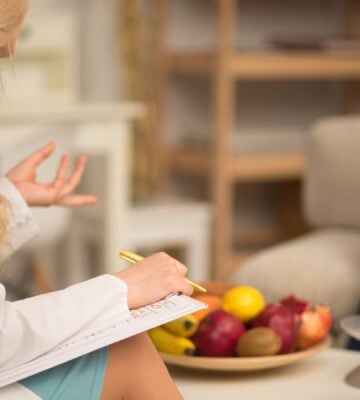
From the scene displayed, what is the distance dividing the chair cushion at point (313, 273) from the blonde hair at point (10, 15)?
109 cm

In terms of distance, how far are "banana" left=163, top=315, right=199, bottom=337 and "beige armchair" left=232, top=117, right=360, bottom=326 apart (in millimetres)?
613

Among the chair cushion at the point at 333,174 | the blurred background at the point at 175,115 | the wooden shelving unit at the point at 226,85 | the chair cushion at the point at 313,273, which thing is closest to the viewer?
the chair cushion at the point at 313,273

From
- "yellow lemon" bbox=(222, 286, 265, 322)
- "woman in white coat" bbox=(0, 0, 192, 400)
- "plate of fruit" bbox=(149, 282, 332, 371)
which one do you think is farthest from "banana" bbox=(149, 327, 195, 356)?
"woman in white coat" bbox=(0, 0, 192, 400)

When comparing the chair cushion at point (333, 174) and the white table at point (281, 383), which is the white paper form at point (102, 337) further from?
the chair cushion at point (333, 174)

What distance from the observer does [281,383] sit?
5.24ft

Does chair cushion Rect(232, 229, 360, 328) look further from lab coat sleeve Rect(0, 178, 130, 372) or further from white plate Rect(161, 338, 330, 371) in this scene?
lab coat sleeve Rect(0, 178, 130, 372)

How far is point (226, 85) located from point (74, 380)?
7.56ft

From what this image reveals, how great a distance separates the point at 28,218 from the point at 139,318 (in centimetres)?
50

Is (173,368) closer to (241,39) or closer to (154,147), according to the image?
(154,147)

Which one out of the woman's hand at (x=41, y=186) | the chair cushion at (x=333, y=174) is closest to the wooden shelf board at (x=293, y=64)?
the chair cushion at (x=333, y=174)

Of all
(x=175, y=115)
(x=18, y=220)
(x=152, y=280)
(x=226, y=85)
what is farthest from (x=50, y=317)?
(x=175, y=115)

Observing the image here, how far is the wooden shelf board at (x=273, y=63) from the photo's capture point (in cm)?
354

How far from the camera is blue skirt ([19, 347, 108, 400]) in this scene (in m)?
1.31

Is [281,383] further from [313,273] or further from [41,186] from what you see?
[313,273]
